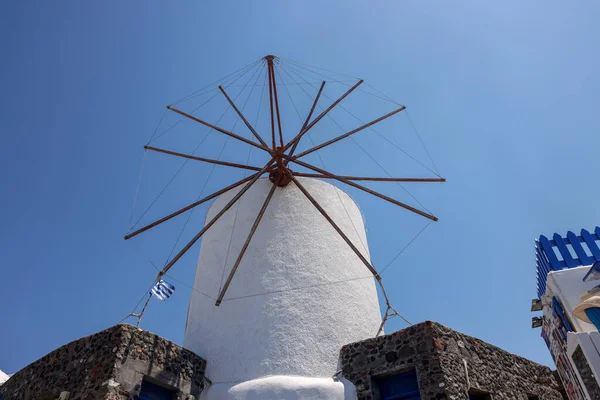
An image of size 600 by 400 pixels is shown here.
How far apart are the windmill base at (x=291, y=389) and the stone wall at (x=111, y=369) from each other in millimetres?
993

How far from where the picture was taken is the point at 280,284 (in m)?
10.3

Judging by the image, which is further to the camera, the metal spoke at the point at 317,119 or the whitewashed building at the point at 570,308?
the metal spoke at the point at 317,119

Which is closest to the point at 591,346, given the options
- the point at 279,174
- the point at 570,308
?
the point at 570,308

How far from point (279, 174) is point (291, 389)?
539cm

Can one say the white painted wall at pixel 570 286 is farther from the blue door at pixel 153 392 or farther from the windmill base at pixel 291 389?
the blue door at pixel 153 392

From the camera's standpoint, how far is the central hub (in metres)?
11.9

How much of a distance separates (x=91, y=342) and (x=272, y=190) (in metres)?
5.17

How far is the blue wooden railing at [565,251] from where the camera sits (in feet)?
33.6

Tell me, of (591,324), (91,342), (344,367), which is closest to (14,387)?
(91,342)

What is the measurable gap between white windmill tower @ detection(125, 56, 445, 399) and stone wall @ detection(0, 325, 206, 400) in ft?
2.58

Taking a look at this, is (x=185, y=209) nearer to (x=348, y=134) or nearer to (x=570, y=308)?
(x=348, y=134)

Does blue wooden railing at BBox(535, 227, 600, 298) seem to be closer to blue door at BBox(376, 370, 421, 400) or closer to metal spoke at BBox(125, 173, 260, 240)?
blue door at BBox(376, 370, 421, 400)

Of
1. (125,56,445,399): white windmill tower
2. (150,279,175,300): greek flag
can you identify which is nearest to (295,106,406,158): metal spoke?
(125,56,445,399): white windmill tower

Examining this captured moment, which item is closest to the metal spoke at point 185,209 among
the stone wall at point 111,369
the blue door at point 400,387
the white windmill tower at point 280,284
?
the white windmill tower at point 280,284
